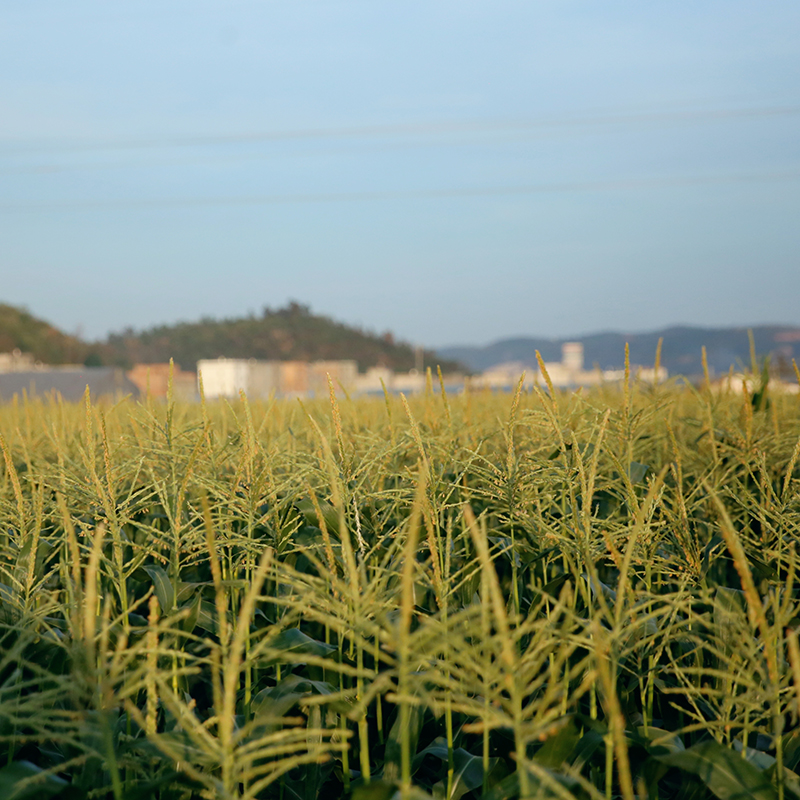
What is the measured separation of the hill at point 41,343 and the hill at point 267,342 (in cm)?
312

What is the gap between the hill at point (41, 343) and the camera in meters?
76.6

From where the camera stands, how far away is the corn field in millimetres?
1292

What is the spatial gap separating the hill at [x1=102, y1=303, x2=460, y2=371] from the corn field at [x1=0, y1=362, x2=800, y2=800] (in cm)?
8075

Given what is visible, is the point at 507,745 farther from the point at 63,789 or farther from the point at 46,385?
the point at 46,385

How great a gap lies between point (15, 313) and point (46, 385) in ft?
170

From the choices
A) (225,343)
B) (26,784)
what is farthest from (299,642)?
(225,343)

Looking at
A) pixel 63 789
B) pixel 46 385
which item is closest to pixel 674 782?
pixel 63 789

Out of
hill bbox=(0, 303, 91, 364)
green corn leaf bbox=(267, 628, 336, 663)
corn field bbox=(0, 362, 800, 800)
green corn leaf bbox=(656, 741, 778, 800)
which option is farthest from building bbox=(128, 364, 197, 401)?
hill bbox=(0, 303, 91, 364)

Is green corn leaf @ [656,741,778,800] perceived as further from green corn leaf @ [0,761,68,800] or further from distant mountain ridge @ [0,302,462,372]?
distant mountain ridge @ [0,302,462,372]

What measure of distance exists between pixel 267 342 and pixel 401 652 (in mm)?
92315

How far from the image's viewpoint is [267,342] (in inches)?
3610

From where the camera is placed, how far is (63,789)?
173 cm

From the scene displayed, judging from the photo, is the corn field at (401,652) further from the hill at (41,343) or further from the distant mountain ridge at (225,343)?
the hill at (41,343)

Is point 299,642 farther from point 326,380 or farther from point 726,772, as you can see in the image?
point 726,772
